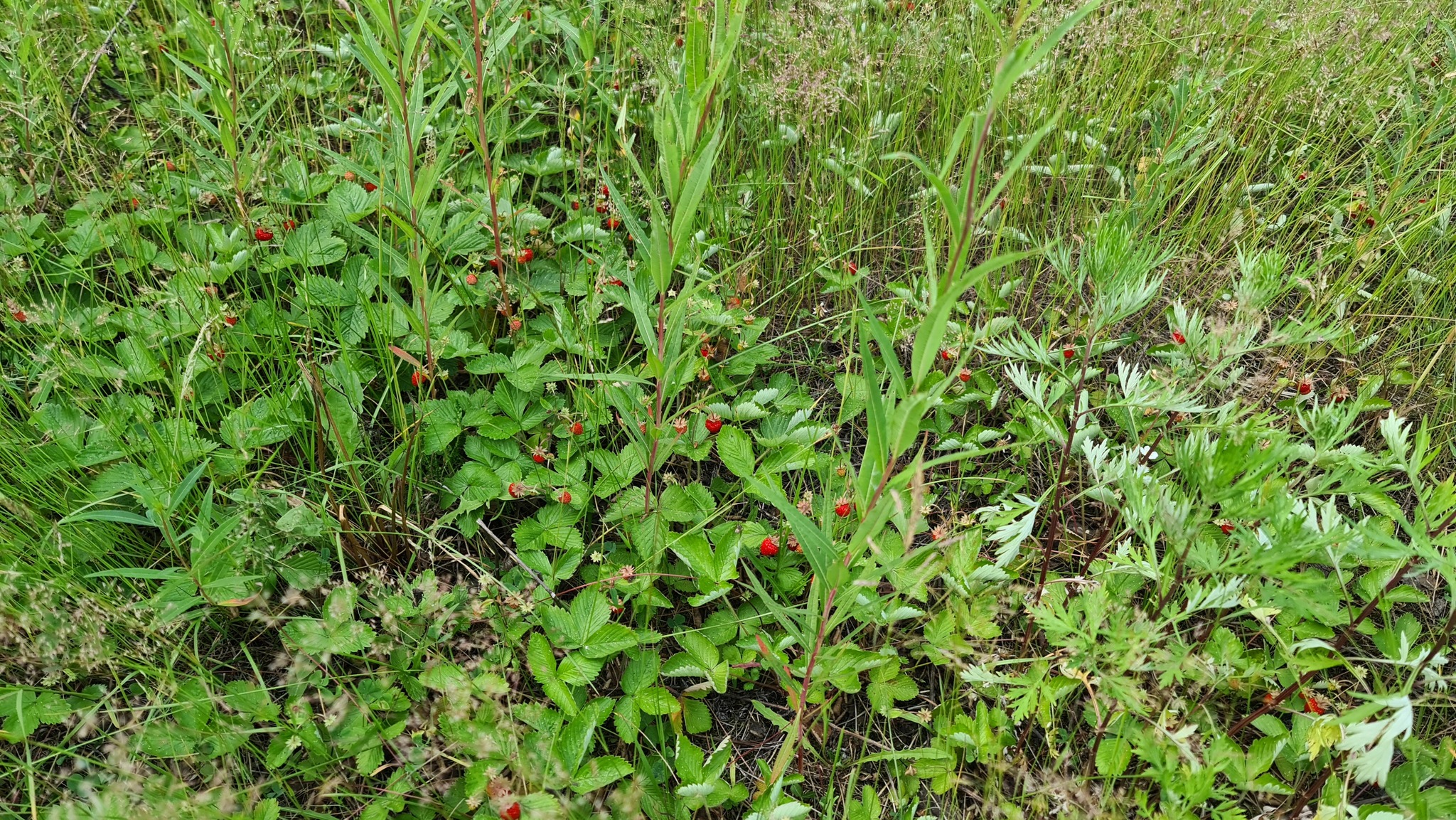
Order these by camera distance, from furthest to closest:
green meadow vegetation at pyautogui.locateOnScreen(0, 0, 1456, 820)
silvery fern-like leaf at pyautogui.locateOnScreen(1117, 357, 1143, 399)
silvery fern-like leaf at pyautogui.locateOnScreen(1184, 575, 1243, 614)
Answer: silvery fern-like leaf at pyautogui.locateOnScreen(1117, 357, 1143, 399), green meadow vegetation at pyautogui.locateOnScreen(0, 0, 1456, 820), silvery fern-like leaf at pyautogui.locateOnScreen(1184, 575, 1243, 614)

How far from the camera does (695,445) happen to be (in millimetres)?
2006

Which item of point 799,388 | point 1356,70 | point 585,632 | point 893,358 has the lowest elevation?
point 585,632

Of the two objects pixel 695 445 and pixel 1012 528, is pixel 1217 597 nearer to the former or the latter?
pixel 1012 528

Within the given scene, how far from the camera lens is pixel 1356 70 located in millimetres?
2969

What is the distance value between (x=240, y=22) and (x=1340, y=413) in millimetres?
2396

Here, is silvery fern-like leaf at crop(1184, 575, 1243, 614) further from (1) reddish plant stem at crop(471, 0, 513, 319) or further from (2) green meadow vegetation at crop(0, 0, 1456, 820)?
(1) reddish plant stem at crop(471, 0, 513, 319)

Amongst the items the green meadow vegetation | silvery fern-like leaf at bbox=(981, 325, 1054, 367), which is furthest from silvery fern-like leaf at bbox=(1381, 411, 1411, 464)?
silvery fern-like leaf at bbox=(981, 325, 1054, 367)

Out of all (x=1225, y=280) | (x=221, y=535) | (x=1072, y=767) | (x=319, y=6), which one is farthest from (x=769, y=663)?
(x=319, y=6)

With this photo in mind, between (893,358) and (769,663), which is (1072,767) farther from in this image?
(893,358)

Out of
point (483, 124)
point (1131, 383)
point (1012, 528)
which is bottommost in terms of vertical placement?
point (1012, 528)

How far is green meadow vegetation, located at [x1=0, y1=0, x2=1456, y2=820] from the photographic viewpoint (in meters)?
1.47

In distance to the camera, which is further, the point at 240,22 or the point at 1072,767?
the point at 240,22

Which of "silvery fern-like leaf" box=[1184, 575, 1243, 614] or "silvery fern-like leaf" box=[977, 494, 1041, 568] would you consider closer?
"silvery fern-like leaf" box=[1184, 575, 1243, 614]

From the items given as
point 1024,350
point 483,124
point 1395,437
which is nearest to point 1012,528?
point 1024,350
